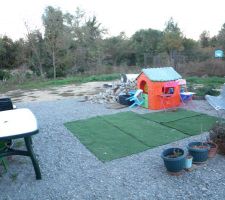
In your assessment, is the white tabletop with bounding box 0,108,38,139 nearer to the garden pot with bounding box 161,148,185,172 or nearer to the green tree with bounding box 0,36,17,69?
the garden pot with bounding box 161,148,185,172

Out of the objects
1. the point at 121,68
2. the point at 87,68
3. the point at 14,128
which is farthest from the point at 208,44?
the point at 14,128

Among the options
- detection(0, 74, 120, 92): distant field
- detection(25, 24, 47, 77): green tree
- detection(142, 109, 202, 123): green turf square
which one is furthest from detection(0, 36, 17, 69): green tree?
detection(142, 109, 202, 123): green turf square

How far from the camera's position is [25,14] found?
695 inches

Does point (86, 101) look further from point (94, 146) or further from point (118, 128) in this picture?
point (94, 146)

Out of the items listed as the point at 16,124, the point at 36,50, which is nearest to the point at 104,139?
the point at 16,124

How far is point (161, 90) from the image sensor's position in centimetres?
755

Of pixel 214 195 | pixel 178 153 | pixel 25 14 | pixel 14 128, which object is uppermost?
pixel 25 14

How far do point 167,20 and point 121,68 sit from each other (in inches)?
408

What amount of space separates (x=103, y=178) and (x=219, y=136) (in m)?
2.04

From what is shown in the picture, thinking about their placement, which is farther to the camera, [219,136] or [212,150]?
[219,136]

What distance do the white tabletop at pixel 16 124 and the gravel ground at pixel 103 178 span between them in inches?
Result: 33.6

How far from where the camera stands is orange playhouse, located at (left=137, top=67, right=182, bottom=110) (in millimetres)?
7523

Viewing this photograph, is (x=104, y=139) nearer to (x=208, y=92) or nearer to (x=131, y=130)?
(x=131, y=130)

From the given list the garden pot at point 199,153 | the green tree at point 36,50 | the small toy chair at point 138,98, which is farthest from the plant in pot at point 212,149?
the green tree at point 36,50
